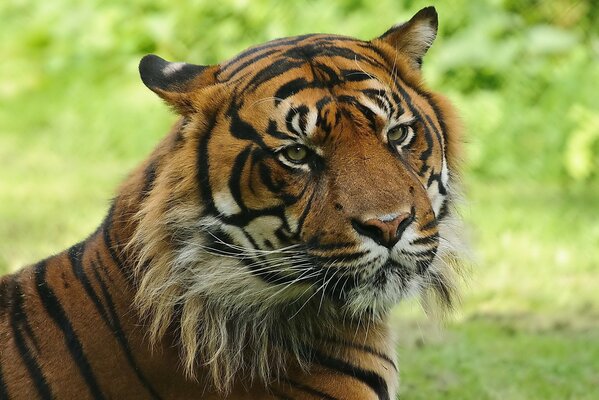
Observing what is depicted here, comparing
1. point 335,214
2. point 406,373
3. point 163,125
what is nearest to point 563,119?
point 163,125

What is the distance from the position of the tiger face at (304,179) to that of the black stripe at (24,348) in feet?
1.53

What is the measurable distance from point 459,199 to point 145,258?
983 millimetres

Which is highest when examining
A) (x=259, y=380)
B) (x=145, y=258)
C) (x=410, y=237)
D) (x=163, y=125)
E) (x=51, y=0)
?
(x=51, y=0)

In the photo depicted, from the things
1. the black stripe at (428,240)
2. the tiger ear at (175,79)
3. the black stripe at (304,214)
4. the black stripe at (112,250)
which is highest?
the tiger ear at (175,79)

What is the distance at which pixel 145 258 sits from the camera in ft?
9.46

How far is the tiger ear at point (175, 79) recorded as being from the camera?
2.93 m

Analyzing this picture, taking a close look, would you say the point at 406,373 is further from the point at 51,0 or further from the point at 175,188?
the point at 51,0

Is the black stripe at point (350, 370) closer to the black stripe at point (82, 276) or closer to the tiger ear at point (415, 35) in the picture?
the black stripe at point (82, 276)

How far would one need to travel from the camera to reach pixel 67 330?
2.91 meters

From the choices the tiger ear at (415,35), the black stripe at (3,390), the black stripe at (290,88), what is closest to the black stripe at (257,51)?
the black stripe at (290,88)

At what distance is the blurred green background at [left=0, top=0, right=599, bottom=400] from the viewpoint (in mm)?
5766

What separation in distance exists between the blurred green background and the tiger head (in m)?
2.05

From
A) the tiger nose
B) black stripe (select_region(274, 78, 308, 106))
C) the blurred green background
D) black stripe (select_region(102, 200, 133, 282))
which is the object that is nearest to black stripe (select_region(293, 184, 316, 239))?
the tiger nose

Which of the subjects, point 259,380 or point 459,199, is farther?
point 459,199
